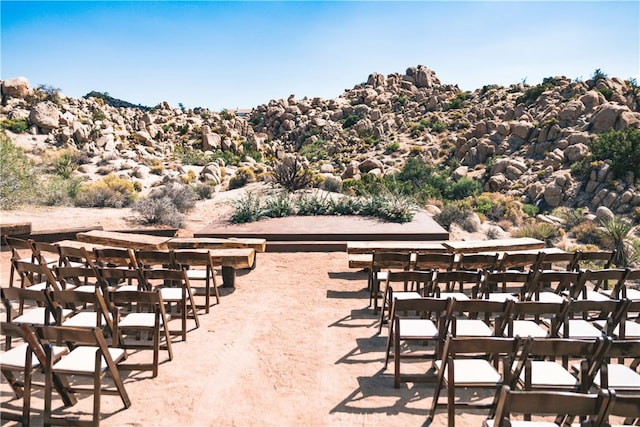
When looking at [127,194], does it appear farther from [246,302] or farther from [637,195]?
[637,195]

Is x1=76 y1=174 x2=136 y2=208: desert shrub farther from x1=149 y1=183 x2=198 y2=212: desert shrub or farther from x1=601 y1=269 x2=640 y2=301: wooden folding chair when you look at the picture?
x1=601 y1=269 x2=640 y2=301: wooden folding chair

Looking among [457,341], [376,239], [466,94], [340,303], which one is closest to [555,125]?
[466,94]

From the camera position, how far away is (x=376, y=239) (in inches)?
420

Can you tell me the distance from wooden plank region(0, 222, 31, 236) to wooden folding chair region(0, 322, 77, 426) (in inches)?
309

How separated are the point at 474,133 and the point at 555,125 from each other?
8.09 metres

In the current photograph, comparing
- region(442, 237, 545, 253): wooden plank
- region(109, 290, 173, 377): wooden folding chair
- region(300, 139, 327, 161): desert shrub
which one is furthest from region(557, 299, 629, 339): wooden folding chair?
region(300, 139, 327, 161): desert shrub

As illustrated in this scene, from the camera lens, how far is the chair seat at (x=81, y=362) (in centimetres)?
360

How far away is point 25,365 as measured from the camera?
3477mm

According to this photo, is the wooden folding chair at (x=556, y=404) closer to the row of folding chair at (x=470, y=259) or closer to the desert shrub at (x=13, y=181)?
the row of folding chair at (x=470, y=259)

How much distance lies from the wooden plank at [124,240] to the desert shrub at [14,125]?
3072 centimetres

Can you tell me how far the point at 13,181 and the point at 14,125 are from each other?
70.3 feet

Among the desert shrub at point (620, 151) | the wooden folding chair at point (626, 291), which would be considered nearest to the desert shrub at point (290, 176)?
the wooden folding chair at point (626, 291)

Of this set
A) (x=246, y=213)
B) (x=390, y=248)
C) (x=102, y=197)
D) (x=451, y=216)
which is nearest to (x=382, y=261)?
(x=390, y=248)

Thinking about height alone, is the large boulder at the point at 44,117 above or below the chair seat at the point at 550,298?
above
